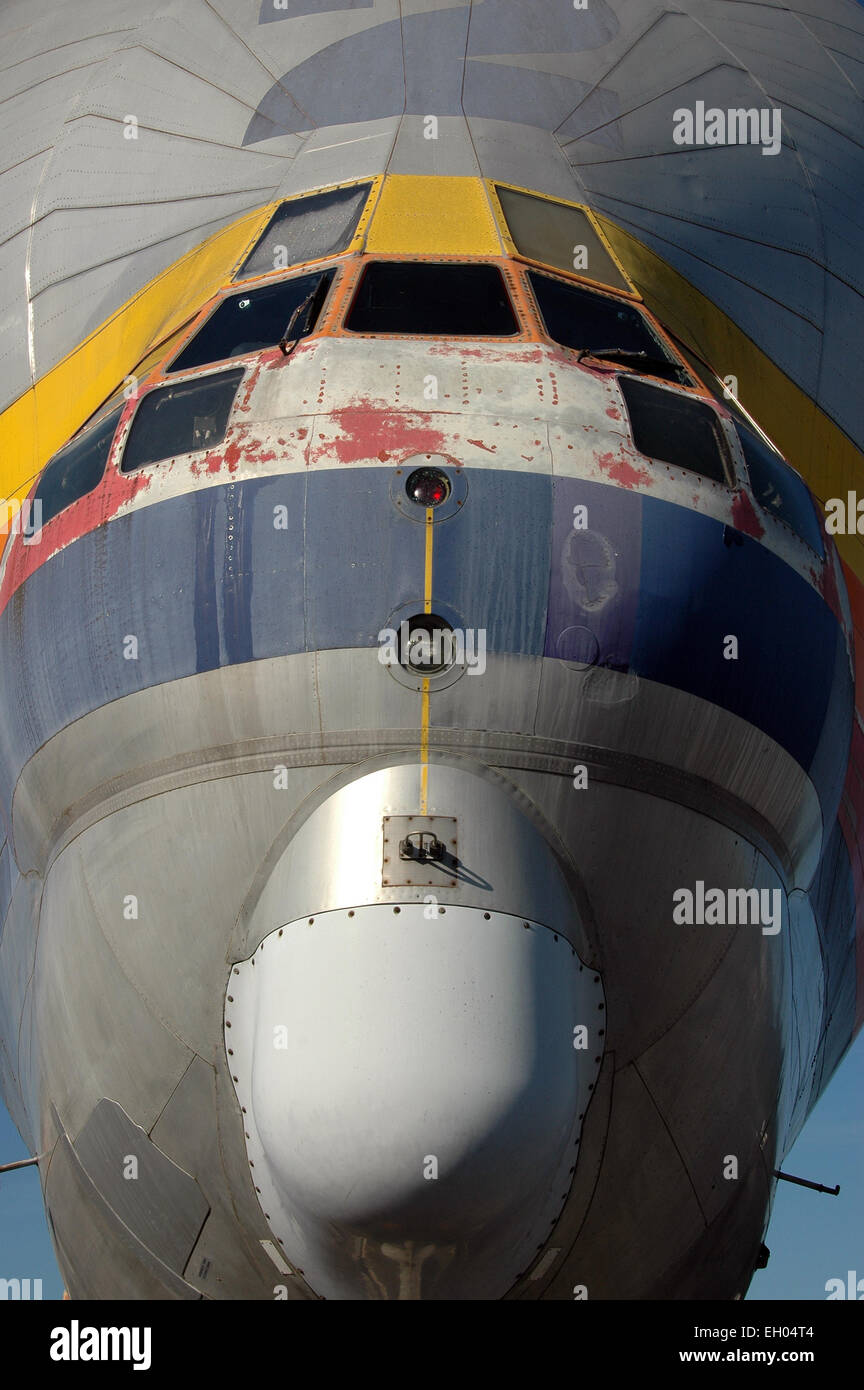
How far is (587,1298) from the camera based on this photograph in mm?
7672

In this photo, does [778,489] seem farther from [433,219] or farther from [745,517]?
[433,219]

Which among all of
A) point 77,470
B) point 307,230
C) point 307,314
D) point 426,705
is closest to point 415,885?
point 426,705

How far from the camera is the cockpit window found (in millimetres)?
8812

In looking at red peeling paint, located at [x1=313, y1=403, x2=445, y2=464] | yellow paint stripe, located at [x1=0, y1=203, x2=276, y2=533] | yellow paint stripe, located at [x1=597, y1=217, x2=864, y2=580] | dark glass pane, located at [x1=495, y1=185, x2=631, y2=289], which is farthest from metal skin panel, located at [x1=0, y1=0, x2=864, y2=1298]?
yellow paint stripe, located at [x1=0, y1=203, x2=276, y2=533]

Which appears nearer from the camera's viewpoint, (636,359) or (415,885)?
(415,885)

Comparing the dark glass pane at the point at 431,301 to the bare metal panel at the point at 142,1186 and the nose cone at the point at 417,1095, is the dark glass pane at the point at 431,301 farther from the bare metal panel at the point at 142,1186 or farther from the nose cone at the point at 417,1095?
the bare metal panel at the point at 142,1186

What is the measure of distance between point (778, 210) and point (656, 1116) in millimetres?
7115

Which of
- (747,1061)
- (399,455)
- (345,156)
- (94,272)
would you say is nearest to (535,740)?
(399,455)

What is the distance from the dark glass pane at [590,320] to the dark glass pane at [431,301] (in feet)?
0.87

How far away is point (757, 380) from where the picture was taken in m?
10.8

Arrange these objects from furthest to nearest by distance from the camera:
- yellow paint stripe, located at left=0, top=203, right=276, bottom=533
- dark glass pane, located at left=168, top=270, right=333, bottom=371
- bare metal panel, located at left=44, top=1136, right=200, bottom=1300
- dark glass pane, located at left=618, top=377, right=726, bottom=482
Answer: yellow paint stripe, located at left=0, top=203, right=276, bottom=533 < dark glass pane, located at left=168, top=270, right=333, bottom=371 < dark glass pane, located at left=618, top=377, right=726, bottom=482 < bare metal panel, located at left=44, top=1136, right=200, bottom=1300

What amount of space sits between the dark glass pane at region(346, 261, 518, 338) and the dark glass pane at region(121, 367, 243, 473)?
83 cm

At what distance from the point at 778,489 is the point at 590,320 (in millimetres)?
1580

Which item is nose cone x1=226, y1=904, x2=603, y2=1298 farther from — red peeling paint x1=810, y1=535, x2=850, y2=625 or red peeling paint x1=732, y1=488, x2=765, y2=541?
red peeling paint x1=810, y1=535, x2=850, y2=625
